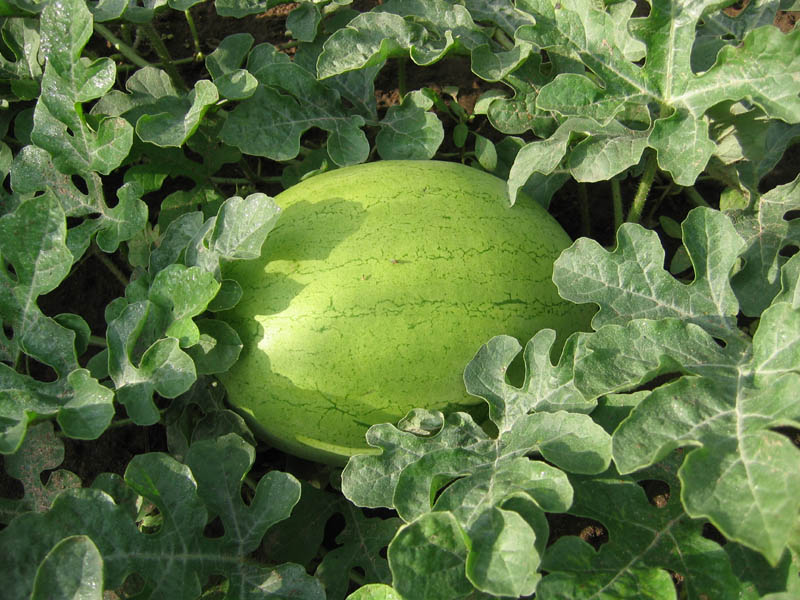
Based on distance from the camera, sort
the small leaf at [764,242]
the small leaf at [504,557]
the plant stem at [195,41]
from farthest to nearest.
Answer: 1. the plant stem at [195,41]
2. the small leaf at [764,242]
3. the small leaf at [504,557]

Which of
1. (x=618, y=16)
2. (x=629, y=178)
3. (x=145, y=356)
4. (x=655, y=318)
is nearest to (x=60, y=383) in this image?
(x=145, y=356)

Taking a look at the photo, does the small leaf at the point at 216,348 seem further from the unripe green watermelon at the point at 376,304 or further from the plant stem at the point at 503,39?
the plant stem at the point at 503,39

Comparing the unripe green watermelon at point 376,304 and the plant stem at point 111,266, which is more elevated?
the unripe green watermelon at point 376,304

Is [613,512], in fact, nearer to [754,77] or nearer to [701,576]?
[701,576]

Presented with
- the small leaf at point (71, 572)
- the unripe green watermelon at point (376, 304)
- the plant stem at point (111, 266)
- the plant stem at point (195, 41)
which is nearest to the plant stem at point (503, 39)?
the unripe green watermelon at point (376, 304)

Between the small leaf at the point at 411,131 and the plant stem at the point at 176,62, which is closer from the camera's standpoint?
the small leaf at the point at 411,131

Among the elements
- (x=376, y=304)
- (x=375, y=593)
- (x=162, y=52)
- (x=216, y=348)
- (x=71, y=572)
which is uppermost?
(x=162, y=52)

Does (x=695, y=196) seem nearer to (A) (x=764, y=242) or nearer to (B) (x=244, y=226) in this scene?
(A) (x=764, y=242)

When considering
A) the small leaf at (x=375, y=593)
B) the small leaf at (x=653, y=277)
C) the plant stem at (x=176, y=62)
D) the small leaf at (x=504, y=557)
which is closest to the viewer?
the small leaf at (x=504, y=557)

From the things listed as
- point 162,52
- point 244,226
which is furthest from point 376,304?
point 162,52
